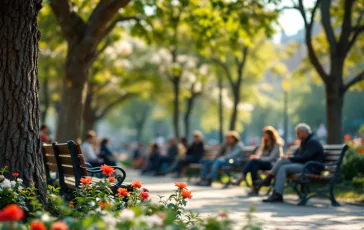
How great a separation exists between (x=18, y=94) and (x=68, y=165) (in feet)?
7.22

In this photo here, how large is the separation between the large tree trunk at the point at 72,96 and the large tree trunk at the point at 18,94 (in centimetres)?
717

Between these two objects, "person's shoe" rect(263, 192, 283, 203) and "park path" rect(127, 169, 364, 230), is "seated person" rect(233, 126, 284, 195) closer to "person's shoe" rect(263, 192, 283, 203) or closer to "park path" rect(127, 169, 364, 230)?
"park path" rect(127, 169, 364, 230)

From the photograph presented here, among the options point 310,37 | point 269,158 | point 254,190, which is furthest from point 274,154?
point 310,37

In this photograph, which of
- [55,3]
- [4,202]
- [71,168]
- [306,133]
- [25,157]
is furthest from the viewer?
[55,3]

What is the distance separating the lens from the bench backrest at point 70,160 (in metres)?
8.33

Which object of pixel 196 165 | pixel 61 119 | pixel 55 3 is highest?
pixel 55 3

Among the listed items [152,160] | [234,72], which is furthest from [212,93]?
[152,160]

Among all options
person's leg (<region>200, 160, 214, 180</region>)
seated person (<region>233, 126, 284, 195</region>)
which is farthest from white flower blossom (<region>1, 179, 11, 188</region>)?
person's leg (<region>200, 160, 214, 180</region>)

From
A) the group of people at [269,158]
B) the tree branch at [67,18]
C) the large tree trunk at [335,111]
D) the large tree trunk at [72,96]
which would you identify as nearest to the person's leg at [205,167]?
the group of people at [269,158]

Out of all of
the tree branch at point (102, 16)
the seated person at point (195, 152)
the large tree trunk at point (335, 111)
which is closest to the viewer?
the tree branch at point (102, 16)

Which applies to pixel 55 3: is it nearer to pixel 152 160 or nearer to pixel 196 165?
pixel 196 165

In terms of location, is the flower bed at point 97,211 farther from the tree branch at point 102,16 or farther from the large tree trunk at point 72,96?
the large tree trunk at point 72,96

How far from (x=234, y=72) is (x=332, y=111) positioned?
22.7 metres

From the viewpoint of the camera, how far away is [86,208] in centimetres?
583
